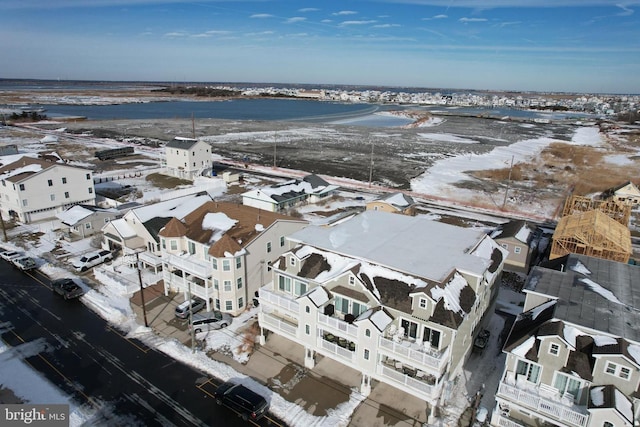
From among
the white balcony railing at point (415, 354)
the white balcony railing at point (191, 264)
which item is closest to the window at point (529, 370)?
the white balcony railing at point (415, 354)

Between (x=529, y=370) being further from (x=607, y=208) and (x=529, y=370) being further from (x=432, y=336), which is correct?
(x=607, y=208)

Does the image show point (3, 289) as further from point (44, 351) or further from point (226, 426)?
point (226, 426)

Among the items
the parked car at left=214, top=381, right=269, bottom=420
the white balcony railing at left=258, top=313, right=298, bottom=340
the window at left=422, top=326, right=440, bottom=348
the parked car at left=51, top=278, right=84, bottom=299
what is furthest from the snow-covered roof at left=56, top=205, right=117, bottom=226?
the window at left=422, top=326, right=440, bottom=348

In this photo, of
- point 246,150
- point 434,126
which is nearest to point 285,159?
point 246,150

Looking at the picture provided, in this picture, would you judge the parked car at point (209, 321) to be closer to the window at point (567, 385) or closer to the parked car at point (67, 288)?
the parked car at point (67, 288)

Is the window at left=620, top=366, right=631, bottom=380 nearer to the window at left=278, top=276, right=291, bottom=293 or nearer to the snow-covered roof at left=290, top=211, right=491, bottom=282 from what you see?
the snow-covered roof at left=290, top=211, right=491, bottom=282

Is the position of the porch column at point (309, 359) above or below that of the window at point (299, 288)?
below
